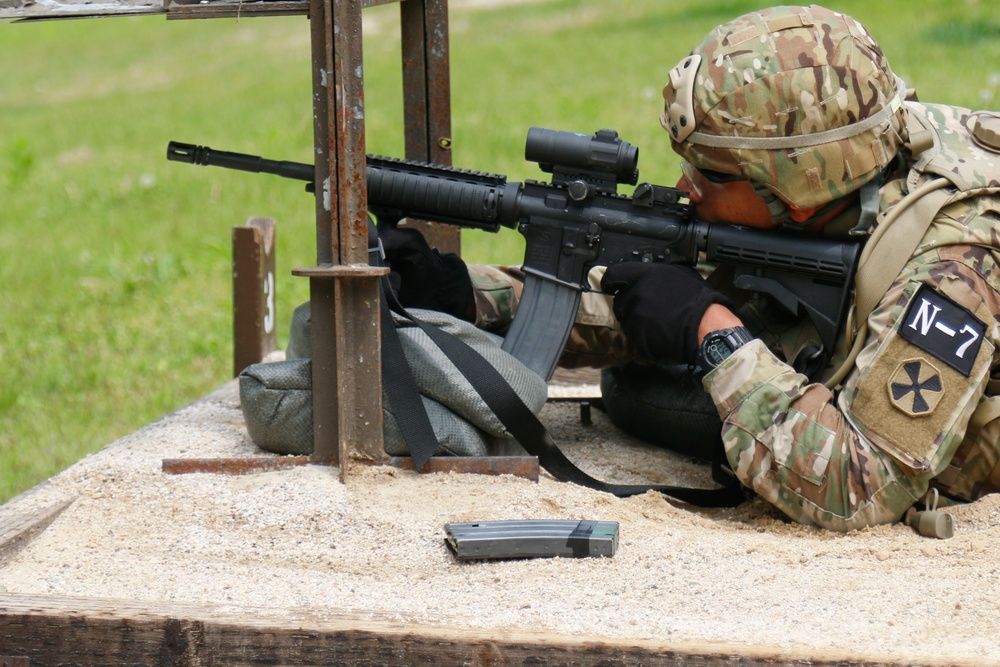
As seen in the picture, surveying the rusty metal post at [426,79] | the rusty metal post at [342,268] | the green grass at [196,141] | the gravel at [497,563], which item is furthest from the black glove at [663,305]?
the green grass at [196,141]

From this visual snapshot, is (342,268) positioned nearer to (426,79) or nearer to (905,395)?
(426,79)

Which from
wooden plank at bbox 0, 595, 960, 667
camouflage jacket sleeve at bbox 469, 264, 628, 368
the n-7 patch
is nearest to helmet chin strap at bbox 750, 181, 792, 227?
the n-7 patch

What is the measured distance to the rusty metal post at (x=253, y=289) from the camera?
4.05 metres

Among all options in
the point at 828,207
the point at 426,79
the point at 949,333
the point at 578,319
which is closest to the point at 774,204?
the point at 828,207

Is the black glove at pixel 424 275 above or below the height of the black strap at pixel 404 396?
above

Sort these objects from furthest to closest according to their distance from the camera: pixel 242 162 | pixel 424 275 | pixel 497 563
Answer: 1. pixel 424 275
2. pixel 242 162
3. pixel 497 563

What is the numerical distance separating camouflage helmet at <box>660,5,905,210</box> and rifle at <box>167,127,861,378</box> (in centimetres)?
24

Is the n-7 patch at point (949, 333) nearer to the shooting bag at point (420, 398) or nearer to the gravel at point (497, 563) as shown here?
the gravel at point (497, 563)

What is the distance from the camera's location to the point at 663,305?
2979 millimetres

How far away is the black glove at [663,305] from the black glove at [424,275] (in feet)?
2.04

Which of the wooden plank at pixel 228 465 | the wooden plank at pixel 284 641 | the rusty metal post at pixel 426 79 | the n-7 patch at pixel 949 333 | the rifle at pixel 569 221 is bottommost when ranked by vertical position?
the wooden plank at pixel 284 641

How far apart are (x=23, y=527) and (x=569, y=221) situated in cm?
161

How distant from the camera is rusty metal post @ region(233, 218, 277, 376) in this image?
4051 millimetres

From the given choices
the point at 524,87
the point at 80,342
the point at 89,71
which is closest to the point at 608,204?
the point at 80,342
